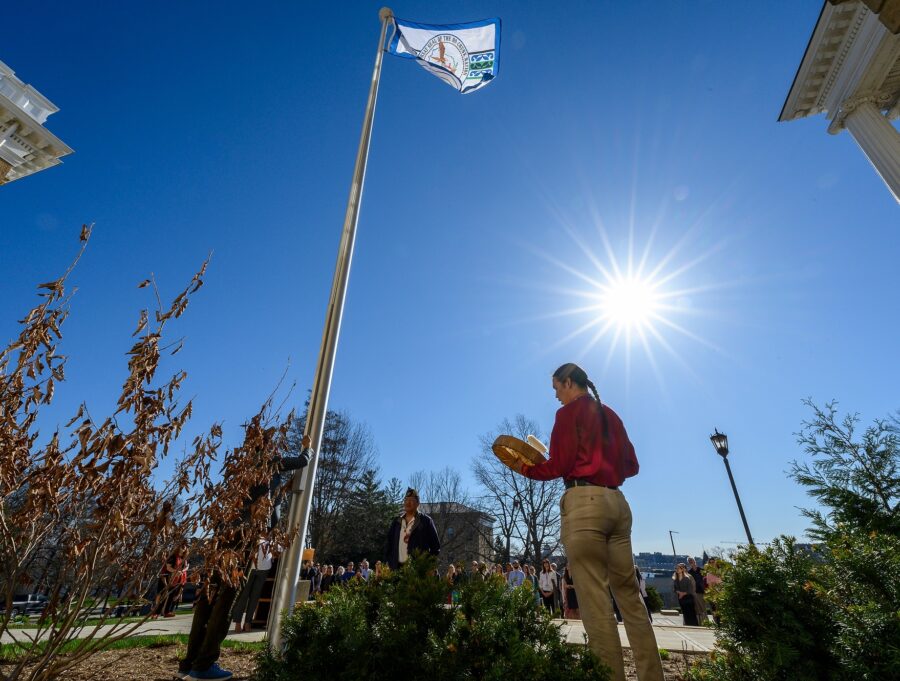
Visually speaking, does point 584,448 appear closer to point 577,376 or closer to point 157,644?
point 577,376

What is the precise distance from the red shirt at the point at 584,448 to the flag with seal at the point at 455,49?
8.75m

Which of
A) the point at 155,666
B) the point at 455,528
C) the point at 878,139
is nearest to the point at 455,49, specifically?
the point at 878,139

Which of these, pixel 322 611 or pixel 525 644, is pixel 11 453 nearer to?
pixel 322 611

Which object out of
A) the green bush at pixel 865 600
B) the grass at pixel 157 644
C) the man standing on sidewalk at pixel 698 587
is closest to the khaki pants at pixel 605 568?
the green bush at pixel 865 600

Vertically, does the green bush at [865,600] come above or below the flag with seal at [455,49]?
below

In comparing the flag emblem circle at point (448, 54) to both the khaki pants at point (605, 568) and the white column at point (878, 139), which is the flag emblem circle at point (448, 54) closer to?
the white column at point (878, 139)

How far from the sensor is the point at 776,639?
83.1 inches

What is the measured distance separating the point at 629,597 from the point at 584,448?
0.90m

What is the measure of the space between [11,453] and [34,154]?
24.4 meters

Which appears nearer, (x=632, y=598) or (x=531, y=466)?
(x=632, y=598)

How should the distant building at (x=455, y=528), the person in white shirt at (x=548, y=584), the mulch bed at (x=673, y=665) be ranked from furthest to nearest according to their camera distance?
the distant building at (x=455, y=528)
the person in white shirt at (x=548, y=584)
the mulch bed at (x=673, y=665)

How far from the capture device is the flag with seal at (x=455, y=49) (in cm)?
925

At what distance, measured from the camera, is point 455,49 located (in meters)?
9.62

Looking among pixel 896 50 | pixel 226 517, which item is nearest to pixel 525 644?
pixel 226 517
